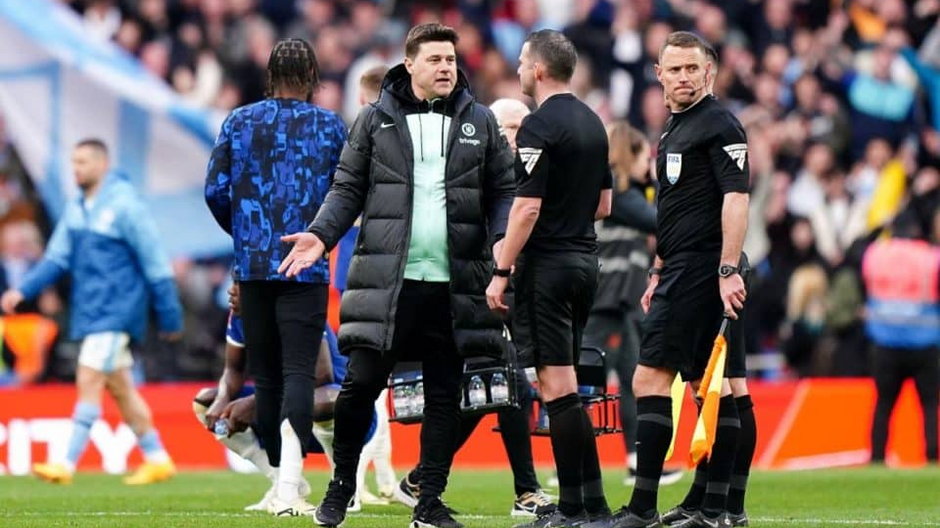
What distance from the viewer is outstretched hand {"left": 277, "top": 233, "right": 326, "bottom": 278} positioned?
9.04 meters

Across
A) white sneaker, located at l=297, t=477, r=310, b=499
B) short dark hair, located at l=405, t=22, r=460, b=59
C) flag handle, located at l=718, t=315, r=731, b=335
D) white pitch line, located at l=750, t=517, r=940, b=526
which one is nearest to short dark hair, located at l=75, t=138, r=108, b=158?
white sneaker, located at l=297, t=477, r=310, b=499

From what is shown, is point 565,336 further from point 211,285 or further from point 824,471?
point 211,285

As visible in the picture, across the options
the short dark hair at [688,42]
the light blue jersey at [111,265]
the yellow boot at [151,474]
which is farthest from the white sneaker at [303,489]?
the yellow boot at [151,474]

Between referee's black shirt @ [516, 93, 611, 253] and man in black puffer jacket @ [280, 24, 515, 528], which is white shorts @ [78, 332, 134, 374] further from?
referee's black shirt @ [516, 93, 611, 253]

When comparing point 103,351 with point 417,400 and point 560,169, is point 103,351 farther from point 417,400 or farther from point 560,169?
point 560,169

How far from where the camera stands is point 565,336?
9.23 meters

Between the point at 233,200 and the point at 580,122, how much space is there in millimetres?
2164

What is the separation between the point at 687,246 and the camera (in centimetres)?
920

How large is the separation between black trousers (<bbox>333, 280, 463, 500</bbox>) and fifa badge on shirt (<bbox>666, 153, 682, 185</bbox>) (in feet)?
3.83

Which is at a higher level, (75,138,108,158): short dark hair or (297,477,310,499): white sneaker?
(75,138,108,158): short dark hair

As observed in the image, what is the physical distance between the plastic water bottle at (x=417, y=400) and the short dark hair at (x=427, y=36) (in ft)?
5.73

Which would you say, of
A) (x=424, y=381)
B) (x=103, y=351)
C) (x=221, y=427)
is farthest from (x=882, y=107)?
(x=424, y=381)

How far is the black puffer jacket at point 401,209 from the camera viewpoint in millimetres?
9242

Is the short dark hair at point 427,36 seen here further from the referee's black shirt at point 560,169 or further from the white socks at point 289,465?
the white socks at point 289,465
